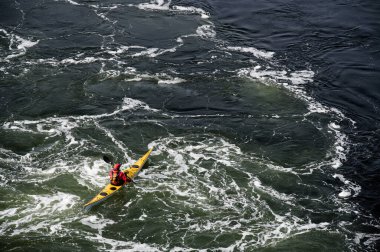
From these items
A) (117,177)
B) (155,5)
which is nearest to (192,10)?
(155,5)

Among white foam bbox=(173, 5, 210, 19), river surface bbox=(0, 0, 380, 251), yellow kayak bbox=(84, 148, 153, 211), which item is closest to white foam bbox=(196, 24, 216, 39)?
river surface bbox=(0, 0, 380, 251)

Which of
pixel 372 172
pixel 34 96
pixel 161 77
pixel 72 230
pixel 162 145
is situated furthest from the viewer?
pixel 161 77

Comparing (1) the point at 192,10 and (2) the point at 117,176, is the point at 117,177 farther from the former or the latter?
(1) the point at 192,10

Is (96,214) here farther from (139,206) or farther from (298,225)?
(298,225)

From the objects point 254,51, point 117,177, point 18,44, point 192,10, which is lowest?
point 117,177

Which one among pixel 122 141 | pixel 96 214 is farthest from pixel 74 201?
pixel 122 141

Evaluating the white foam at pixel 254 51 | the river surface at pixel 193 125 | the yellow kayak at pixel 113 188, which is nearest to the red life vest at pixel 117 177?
the yellow kayak at pixel 113 188
